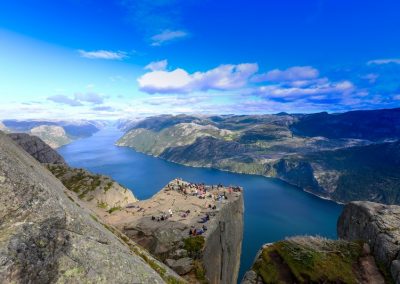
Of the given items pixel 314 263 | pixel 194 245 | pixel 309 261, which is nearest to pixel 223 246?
pixel 194 245

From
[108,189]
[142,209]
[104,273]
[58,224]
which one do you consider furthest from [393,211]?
[108,189]

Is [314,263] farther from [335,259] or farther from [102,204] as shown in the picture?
[102,204]

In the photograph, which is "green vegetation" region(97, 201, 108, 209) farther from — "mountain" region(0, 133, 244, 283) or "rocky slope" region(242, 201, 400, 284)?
"rocky slope" region(242, 201, 400, 284)

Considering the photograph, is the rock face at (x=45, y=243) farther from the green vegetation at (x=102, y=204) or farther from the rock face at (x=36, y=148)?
the rock face at (x=36, y=148)

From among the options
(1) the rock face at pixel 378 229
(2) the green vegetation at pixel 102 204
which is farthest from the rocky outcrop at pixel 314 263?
(2) the green vegetation at pixel 102 204

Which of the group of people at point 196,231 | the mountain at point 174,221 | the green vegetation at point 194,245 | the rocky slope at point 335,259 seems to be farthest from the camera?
the group of people at point 196,231

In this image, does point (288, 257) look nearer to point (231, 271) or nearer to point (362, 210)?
point (362, 210)
